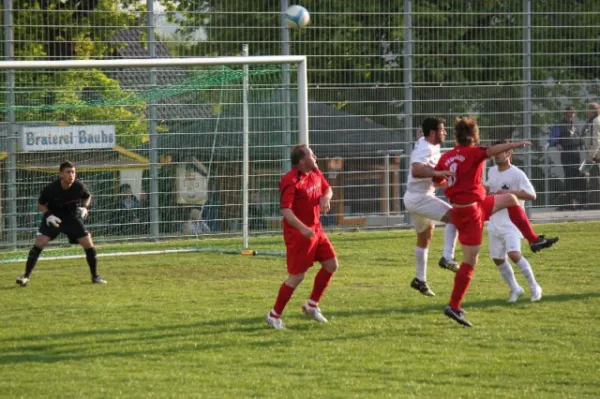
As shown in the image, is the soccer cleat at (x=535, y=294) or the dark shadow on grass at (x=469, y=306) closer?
the dark shadow on grass at (x=469, y=306)

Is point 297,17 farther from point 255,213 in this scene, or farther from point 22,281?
point 22,281

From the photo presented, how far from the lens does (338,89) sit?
71.5ft

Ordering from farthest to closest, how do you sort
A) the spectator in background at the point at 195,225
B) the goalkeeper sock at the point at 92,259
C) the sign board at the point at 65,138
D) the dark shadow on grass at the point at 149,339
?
the spectator in background at the point at 195,225 < the sign board at the point at 65,138 < the goalkeeper sock at the point at 92,259 < the dark shadow on grass at the point at 149,339

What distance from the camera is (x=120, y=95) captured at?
61.6 feet

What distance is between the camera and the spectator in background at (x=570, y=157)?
23.4 m

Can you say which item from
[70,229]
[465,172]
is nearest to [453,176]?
[465,172]

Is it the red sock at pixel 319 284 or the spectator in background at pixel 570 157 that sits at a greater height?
the spectator in background at pixel 570 157

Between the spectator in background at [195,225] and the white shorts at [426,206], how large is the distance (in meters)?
6.39

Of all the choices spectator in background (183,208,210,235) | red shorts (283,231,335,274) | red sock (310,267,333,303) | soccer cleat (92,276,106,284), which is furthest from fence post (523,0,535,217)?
red shorts (283,231,335,274)

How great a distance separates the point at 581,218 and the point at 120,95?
32.0 feet

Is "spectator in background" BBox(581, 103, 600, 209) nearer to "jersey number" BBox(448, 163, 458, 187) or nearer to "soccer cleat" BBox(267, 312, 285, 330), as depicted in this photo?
"jersey number" BBox(448, 163, 458, 187)

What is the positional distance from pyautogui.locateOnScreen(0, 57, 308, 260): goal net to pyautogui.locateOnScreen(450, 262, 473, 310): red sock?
745 centimetres

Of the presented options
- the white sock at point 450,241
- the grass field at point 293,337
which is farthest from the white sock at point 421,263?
the white sock at point 450,241

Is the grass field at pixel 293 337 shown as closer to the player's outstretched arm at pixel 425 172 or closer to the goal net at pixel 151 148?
the player's outstretched arm at pixel 425 172
